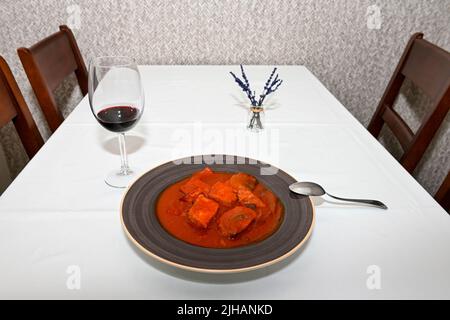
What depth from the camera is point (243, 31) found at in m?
1.52

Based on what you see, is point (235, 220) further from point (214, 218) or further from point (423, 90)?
point (423, 90)

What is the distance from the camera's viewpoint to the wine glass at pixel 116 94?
27.8 inches

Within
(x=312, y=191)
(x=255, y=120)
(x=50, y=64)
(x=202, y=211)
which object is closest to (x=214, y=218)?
(x=202, y=211)

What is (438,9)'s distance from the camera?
153 cm

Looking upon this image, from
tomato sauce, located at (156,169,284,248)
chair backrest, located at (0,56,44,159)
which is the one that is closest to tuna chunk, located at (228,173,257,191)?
tomato sauce, located at (156,169,284,248)

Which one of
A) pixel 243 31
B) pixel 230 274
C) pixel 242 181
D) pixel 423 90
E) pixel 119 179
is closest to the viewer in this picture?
pixel 230 274

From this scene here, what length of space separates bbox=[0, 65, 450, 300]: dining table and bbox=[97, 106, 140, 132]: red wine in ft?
0.37

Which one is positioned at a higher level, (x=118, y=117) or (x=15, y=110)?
(x=118, y=117)

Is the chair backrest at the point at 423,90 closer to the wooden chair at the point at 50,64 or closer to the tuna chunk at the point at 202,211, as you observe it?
the tuna chunk at the point at 202,211

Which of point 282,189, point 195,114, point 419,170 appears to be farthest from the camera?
point 419,170

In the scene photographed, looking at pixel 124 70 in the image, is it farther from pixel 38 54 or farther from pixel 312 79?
pixel 312 79

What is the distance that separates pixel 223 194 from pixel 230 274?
130 mm
